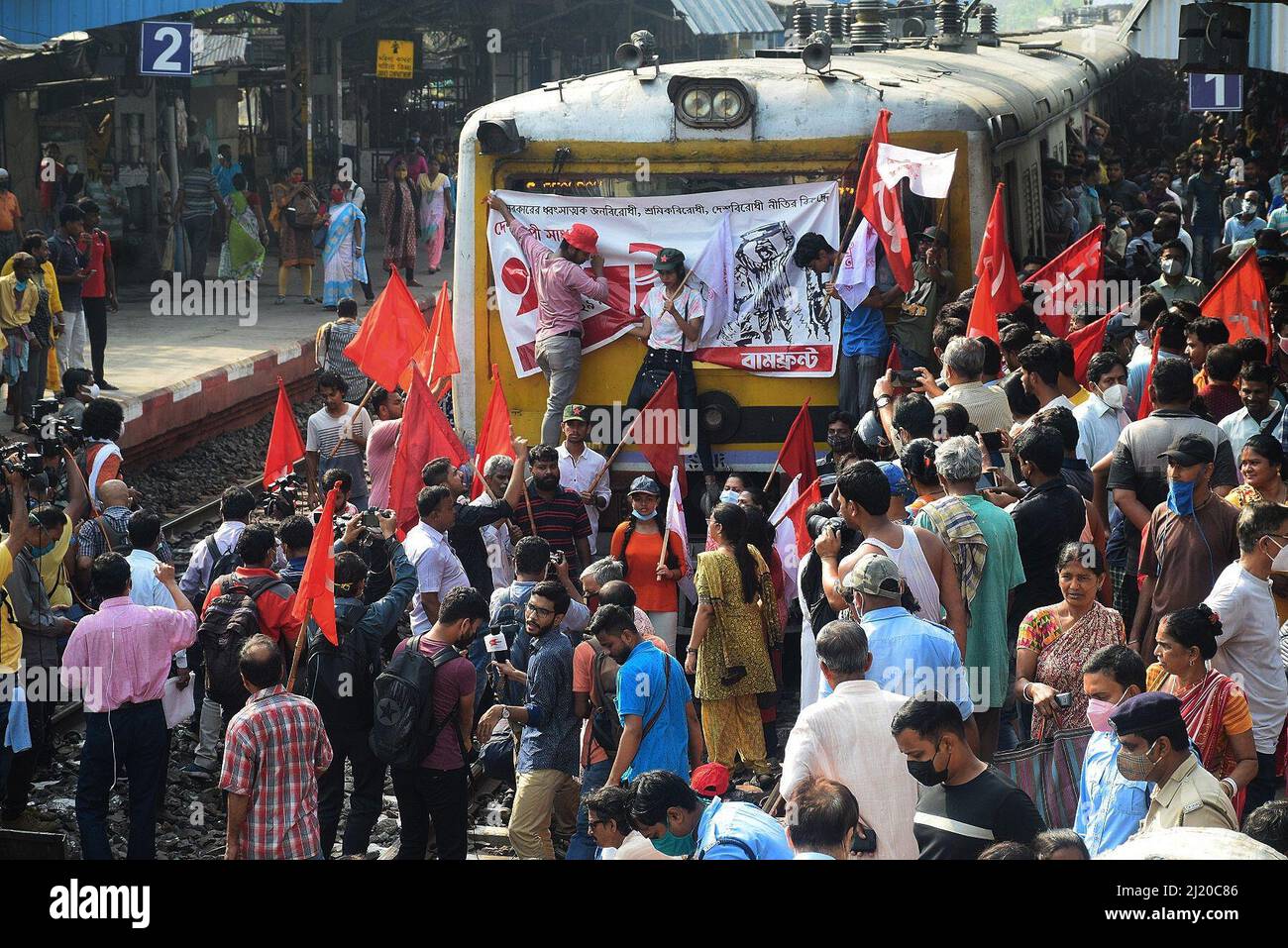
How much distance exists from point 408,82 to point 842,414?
22742mm

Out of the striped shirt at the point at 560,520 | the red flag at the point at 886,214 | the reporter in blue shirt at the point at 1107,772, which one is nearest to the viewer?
the reporter in blue shirt at the point at 1107,772

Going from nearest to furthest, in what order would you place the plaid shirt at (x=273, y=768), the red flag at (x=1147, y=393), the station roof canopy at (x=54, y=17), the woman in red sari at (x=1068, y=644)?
the woman in red sari at (x=1068, y=644) → the plaid shirt at (x=273, y=768) → the red flag at (x=1147, y=393) → the station roof canopy at (x=54, y=17)

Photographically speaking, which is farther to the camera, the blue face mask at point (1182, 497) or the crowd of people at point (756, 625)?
the blue face mask at point (1182, 497)

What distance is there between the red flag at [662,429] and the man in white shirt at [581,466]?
0.27m

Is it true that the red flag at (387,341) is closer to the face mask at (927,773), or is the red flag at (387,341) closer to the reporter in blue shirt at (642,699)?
the reporter in blue shirt at (642,699)

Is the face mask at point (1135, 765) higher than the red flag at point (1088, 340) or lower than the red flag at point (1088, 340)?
lower

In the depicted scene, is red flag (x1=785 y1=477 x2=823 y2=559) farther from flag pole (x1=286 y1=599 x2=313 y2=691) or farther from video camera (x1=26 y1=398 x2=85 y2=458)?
video camera (x1=26 y1=398 x2=85 y2=458)

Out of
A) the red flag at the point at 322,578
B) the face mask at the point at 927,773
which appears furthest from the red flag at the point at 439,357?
the face mask at the point at 927,773

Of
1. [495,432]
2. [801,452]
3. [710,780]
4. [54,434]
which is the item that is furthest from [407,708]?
[54,434]

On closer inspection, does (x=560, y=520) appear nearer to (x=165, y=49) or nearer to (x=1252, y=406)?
(x=1252, y=406)

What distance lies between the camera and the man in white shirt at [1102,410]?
7695 mm

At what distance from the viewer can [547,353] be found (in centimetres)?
973

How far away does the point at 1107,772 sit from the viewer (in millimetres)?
4699
